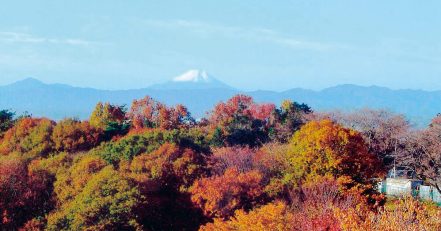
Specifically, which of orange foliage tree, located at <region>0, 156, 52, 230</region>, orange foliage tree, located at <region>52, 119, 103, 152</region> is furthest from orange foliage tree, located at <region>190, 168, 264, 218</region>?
orange foliage tree, located at <region>52, 119, 103, 152</region>

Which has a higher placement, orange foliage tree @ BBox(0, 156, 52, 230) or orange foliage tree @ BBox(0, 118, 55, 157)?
orange foliage tree @ BBox(0, 118, 55, 157)

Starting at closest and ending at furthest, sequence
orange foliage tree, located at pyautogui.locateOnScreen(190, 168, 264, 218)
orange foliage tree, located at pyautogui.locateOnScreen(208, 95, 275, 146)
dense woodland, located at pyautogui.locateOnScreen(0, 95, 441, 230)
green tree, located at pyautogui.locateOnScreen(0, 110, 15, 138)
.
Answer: dense woodland, located at pyautogui.locateOnScreen(0, 95, 441, 230)
orange foliage tree, located at pyautogui.locateOnScreen(190, 168, 264, 218)
orange foliage tree, located at pyautogui.locateOnScreen(208, 95, 275, 146)
green tree, located at pyautogui.locateOnScreen(0, 110, 15, 138)

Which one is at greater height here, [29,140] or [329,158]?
[329,158]

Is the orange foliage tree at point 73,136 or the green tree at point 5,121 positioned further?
the green tree at point 5,121

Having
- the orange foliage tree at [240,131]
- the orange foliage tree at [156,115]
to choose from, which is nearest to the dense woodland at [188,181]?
the orange foliage tree at [240,131]

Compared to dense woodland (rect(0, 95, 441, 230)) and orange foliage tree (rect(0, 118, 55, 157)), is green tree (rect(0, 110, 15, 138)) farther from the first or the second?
dense woodland (rect(0, 95, 441, 230))

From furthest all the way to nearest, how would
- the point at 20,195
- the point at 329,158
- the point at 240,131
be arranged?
the point at 240,131, the point at 329,158, the point at 20,195

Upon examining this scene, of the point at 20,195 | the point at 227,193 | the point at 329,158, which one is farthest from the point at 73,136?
the point at 329,158

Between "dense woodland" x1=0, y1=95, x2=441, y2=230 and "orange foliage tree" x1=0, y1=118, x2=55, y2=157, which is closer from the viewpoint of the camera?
"dense woodland" x1=0, y1=95, x2=441, y2=230

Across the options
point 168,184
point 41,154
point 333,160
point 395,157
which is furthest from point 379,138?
point 41,154

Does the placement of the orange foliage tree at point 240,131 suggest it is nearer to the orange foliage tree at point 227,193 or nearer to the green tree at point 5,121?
the orange foliage tree at point 227,193

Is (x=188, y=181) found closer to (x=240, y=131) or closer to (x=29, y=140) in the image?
(x=29, y=140)

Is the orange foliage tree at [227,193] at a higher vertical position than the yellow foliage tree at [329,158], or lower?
lower

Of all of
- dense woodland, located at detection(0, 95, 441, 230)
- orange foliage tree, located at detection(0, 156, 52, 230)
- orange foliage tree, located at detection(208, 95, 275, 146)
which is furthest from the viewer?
orange foliage tree, located at detection(208, 95, 275, 146)
